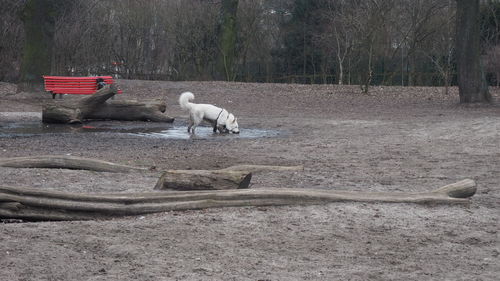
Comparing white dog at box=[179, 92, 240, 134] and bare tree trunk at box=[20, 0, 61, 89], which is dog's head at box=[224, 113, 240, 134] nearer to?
white dog at box=[179, 92, 240, 134]

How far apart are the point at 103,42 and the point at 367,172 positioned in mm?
25368

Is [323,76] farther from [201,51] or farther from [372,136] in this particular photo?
[372,136]

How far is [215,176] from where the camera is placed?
805cm

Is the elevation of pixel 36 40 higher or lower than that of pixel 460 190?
higher

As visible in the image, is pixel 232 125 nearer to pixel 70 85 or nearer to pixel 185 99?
pixel 185 99

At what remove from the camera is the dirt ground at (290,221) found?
5.76m

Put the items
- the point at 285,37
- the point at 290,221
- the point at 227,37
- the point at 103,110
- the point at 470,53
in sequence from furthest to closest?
the point at 285,37 → the point at 227,37 → the point at 470,53 → the point at 103,110 → the point at 290,221

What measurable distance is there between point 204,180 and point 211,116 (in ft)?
29.9

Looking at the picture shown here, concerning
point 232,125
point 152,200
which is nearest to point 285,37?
point 232,125

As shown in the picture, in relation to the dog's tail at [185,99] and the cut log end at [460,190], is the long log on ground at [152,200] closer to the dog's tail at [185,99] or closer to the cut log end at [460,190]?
the cut log end at [460,190]

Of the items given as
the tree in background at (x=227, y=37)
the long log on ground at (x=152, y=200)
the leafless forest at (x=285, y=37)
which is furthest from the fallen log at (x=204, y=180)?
the tree in background at (x=227, y=37)

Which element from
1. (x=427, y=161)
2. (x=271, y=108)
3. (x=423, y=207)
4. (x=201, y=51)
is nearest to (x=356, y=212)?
(x=423, y=207)

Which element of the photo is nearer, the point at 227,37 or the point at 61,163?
the point at 61,163

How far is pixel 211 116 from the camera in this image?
56.1 ft
